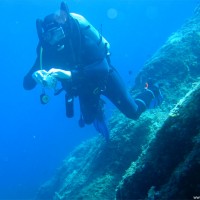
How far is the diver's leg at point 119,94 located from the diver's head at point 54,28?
138 centimetres

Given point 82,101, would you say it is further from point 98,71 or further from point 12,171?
point 12,171

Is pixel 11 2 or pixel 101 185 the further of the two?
pixel 11 2

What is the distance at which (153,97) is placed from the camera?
667 cm

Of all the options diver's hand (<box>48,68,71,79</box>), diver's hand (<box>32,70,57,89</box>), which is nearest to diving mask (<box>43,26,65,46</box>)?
diver's hand (<box>48,68,71,79</box>)

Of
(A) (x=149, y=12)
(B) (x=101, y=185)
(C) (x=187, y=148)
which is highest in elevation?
(A) (x=149, y=12)

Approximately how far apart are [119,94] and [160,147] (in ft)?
8.88

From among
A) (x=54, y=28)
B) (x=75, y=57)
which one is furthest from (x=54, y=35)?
(x=75, y=57)

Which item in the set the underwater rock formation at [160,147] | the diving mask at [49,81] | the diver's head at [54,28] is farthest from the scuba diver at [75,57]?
the underwater rock formation at [160,147]

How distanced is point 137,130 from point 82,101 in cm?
145

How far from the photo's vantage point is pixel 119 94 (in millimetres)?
5941

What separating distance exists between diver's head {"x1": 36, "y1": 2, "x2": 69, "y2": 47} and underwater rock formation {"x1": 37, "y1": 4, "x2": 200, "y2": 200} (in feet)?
8.16

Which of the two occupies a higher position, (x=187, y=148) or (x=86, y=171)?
(x=86, y=171)

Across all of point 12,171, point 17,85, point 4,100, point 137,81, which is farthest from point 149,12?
point 137,81

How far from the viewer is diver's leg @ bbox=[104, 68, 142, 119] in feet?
19.2
